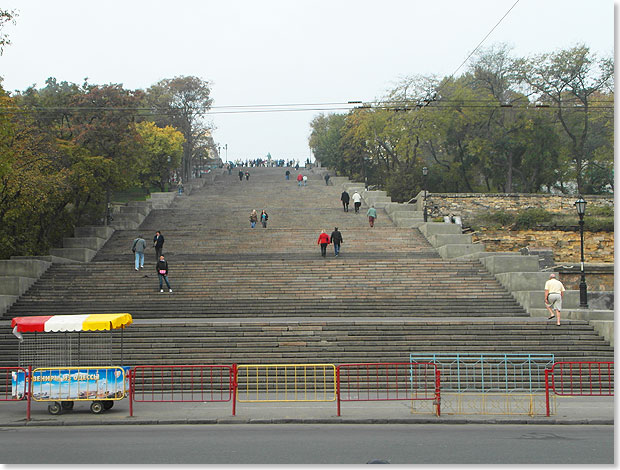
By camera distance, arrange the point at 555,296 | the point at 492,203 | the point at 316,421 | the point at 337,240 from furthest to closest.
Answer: the point at 492,203 → the point at 337,240 → the point at 555,296 → the point at 316,421

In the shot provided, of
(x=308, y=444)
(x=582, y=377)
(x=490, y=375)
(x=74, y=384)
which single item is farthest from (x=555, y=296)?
(x=74, y=384)

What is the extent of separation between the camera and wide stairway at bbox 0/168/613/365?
18906 millimetres

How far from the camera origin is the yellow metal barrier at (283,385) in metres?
15.1

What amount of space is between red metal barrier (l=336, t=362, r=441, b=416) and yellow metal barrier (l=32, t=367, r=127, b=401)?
470 cm

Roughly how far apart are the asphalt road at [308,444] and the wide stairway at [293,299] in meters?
5.90

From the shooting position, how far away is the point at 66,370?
1391cm

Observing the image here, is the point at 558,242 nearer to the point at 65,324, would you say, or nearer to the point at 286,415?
the point at 286,415

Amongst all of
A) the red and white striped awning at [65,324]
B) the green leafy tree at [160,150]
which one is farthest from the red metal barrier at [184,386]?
the green leafy tree at [160,150]

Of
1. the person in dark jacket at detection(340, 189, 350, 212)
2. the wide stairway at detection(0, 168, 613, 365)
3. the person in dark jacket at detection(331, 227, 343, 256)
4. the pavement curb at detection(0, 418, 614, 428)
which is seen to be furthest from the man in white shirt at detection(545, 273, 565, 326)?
the person in dark jacket at detection(340, 189, 350, 212)

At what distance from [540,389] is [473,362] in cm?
181

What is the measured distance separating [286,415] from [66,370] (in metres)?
4.35

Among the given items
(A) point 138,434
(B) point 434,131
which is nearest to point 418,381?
(A) point 138,434

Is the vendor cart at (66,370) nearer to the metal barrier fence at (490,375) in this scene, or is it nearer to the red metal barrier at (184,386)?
the red metal barrier at (184,386)

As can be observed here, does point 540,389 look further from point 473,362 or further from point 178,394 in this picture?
point 178,394
